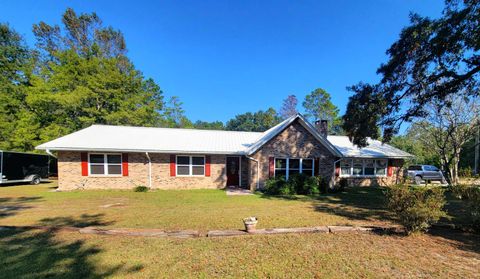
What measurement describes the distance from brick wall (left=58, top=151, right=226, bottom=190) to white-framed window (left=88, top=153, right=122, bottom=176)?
35cm

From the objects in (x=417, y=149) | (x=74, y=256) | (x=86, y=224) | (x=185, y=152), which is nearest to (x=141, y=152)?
(x=185, y=152)

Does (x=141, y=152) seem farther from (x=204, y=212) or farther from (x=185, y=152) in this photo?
(x=204, y=212)

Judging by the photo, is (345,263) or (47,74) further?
(47,74)

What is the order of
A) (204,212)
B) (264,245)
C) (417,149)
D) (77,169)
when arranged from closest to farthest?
(264,245), (204,212), (77,169), (417,149)

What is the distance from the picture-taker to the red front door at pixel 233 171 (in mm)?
15539

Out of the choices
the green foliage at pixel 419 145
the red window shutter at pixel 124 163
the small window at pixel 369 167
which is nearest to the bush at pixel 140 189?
the red window shutter at pixel 124 163

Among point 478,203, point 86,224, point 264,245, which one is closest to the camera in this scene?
point 264,245

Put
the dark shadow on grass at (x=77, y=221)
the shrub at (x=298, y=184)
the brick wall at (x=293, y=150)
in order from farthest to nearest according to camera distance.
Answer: the brick wall at (x=293, y=150), the shrub at (x=298, y=184), the dark shadow on grass at (x=77, y=221)

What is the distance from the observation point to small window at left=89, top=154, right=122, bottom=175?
14.0 m

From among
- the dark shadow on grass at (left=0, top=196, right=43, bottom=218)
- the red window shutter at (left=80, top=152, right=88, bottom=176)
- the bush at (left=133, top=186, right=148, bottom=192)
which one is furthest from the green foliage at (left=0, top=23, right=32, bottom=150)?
the bush at (left=133, top=186, right=148, bottom=192)

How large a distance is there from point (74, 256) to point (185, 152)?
1001cm

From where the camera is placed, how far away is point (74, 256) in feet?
14.6

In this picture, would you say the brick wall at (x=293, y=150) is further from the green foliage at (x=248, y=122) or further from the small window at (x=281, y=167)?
the green foliage at (x=248, y=122)

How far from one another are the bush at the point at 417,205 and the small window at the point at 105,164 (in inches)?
589
